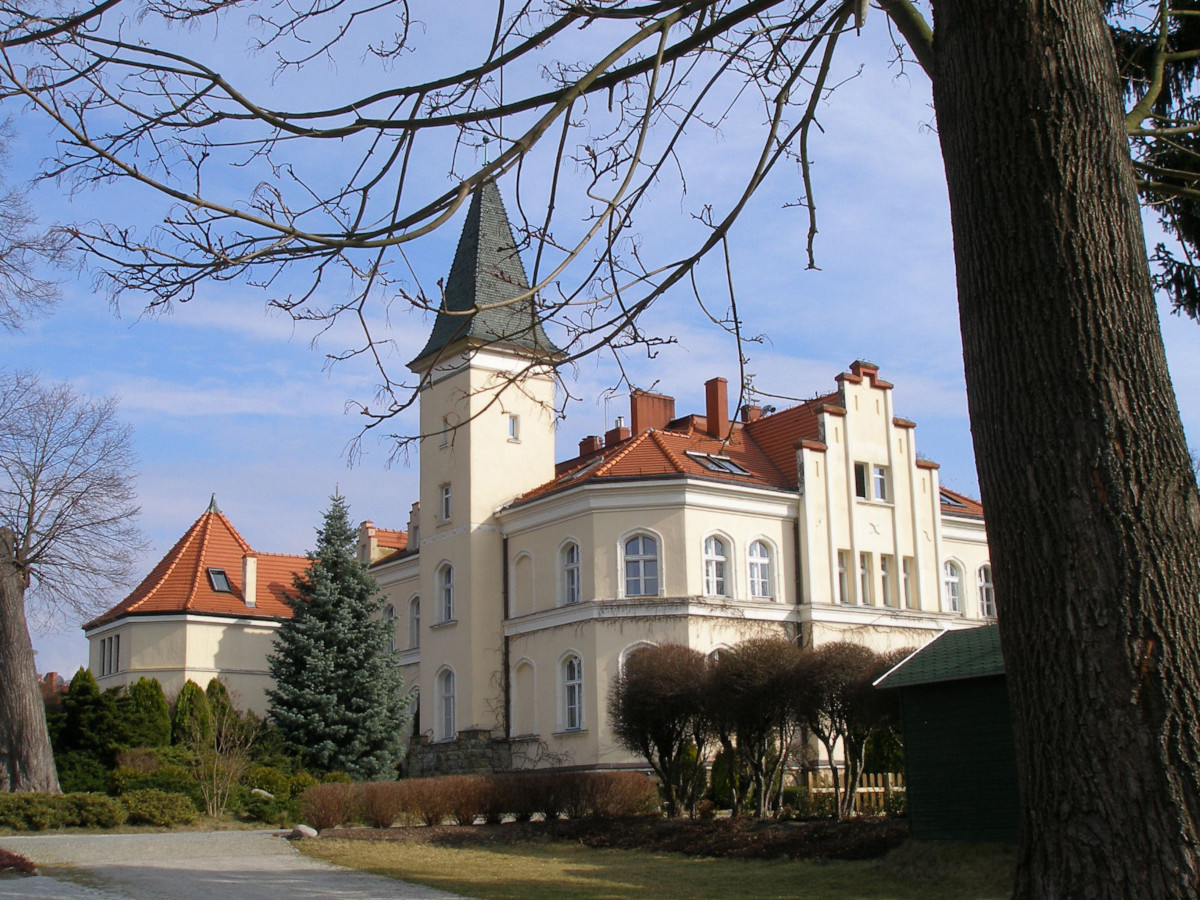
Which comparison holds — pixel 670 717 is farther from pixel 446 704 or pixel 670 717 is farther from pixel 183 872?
pixel 446 704

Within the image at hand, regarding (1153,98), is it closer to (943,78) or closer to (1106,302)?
(943,78)

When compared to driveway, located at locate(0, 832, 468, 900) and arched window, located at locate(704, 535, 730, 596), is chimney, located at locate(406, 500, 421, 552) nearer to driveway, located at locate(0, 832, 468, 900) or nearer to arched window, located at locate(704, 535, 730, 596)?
arched window, located at locate(704, 535, 730, 596)

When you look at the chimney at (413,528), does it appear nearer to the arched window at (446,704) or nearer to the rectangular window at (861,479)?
the arched window at (446,704)

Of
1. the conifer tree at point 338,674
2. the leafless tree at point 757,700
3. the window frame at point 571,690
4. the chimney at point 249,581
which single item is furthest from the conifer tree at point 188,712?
the leafless tree at point 757,700

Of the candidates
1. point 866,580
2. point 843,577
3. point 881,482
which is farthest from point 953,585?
point 843,577

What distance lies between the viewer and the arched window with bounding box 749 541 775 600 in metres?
34.3

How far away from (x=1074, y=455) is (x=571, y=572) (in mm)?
29988

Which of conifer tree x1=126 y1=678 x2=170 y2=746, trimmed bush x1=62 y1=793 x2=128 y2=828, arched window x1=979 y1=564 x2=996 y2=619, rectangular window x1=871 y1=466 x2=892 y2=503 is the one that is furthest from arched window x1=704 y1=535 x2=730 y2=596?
trimmed bush x1=62 y1=793 x2=128 y2=828

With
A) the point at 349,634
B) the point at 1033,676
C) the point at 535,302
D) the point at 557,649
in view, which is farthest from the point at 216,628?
the point at 1033,676

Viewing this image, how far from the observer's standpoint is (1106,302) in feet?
15.8

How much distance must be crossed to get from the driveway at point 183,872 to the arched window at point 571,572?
1287 centimetres

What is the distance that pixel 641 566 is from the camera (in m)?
33.2

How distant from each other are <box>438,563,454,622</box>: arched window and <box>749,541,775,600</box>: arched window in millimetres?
9277

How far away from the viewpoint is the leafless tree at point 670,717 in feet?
79.5
